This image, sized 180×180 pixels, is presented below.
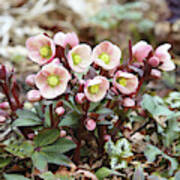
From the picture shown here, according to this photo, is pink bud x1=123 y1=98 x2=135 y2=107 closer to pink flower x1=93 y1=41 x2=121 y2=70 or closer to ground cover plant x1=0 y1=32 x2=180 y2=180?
ground cover plant x1=0 y1=32 x2=180 y2=180

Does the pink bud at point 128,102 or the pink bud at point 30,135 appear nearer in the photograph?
the pink bud at point 128,102

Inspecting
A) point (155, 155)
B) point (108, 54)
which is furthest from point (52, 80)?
point (155, 155)

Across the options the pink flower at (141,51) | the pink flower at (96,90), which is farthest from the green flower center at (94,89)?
the pink flower at (141,51)

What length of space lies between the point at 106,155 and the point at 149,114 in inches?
9.5

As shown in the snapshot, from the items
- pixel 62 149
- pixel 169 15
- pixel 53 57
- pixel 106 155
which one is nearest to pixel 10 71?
A: pixel 53 57

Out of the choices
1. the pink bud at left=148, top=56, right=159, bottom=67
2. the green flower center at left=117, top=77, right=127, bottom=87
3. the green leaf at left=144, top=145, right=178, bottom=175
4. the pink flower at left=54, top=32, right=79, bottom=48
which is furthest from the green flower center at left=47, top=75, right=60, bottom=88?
the green leaf at left=144, top=145, right=178, bottom=175

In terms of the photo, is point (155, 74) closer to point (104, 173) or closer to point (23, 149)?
point (104, 173)

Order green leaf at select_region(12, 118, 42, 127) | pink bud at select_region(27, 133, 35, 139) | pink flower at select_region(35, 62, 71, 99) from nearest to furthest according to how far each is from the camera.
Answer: pink flower at select_region(35, 62, 71, 99) → green leaf at select_region(12, 118, 42, 127) → pink bud at select_region(27, 133, 35, 139)

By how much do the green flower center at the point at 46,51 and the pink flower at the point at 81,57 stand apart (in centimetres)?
9

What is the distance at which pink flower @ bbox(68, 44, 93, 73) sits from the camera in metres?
0.86

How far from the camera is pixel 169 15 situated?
332cm

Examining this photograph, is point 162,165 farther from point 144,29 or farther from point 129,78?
point 144,29

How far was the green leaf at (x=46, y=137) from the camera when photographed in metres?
0.95

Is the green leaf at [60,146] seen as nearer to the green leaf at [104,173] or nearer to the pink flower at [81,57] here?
the green leaf at [104,173]
